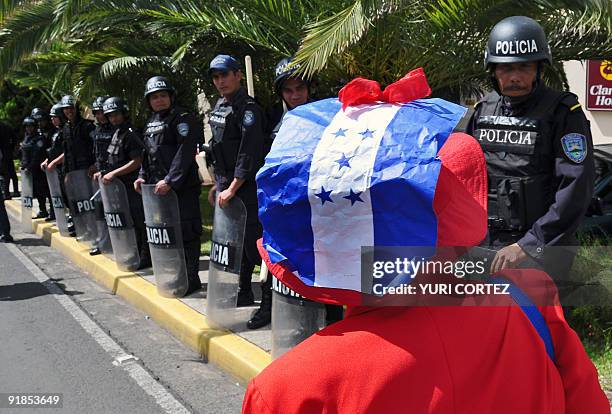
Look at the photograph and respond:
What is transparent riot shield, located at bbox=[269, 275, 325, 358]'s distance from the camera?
3701mm

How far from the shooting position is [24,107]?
24.4 metres

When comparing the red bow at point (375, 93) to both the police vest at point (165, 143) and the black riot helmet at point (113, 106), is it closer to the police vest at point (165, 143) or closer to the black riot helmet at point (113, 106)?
the police vest at point (165, 143)

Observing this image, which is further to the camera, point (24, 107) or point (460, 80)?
point (24, 107)

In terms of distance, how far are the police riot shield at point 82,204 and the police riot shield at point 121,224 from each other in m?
1.62

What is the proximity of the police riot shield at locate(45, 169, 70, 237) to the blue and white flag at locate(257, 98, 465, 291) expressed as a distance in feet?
29.4

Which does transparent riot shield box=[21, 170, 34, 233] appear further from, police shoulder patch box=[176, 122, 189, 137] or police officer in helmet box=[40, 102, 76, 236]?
police shoulder patch box=[176, 122, 189, 137]

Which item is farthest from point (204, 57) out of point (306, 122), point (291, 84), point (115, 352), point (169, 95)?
point (306, 122)

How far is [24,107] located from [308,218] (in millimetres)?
25807

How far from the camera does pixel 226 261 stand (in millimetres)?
4703

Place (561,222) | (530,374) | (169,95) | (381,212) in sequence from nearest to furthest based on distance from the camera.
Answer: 1. (381,212)
2. (530,374)
3. (561,222)
4. (169,95)

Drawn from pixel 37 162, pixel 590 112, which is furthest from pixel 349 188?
pixel 37 162

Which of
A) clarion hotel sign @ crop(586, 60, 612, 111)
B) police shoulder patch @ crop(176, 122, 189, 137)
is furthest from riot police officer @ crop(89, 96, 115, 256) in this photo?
clarion hotel sign @ crop(586, 60, 612, 111)

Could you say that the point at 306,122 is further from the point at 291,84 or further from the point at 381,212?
the point at 291,84

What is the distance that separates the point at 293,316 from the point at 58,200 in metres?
6.78
